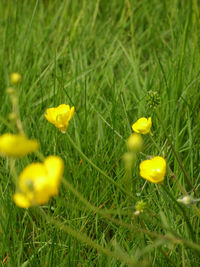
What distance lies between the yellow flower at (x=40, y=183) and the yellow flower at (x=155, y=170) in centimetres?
29

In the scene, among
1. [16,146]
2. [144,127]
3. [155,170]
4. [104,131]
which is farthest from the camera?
[104,131]

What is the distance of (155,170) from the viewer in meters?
0.83

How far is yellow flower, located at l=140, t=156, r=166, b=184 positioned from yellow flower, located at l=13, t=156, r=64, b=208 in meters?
0.29

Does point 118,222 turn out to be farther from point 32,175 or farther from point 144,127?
point 144,127

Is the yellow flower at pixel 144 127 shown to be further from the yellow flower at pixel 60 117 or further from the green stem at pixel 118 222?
→ the green stem at pixel 118 222

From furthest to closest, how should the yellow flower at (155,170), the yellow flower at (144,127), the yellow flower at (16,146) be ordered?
the yellow flower at (144,127), the yellow flower at (155,170), the yellow flower at (16,146)

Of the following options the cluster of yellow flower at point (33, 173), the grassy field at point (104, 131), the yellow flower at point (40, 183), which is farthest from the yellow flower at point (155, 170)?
the yellow flower at point (40, 183)

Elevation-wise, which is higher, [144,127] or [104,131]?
[144,127]

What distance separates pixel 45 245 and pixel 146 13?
1673 millimetres

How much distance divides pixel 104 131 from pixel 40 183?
0.86 metres

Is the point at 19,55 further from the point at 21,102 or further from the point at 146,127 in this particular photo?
the point at 146,127

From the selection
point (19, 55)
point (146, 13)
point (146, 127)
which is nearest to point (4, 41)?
point (19, 55)

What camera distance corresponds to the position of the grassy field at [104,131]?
965mm

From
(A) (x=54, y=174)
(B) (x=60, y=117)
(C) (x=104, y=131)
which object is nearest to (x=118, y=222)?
(A) (x=54, y=174)
